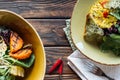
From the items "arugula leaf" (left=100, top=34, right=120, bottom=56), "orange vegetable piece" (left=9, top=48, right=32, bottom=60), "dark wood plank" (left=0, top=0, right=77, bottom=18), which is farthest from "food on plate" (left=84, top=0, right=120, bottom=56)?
"orange vegetable piece" (left=9, top=48, right=32, bottom=60)

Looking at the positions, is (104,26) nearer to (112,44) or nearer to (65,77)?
(112,44)

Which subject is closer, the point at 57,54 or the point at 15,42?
the point at 15,42

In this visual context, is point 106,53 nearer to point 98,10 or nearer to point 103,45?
point 103,45

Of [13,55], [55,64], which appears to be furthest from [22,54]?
[55,64]

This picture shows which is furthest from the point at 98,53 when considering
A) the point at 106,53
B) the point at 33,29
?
the point at 33,29

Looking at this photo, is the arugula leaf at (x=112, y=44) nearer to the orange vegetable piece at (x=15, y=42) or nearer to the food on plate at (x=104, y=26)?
the food on plate at (x=104, y=26)

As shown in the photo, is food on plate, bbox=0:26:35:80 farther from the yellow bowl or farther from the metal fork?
the metal fork
